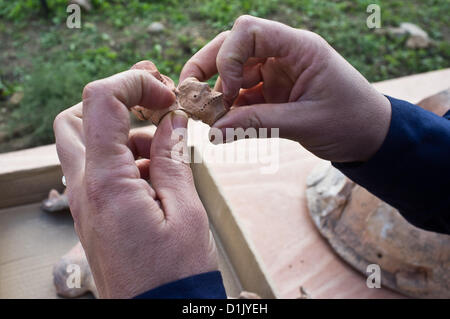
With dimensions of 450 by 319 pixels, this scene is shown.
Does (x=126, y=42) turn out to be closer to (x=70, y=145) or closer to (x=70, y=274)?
(x=70, y=274)

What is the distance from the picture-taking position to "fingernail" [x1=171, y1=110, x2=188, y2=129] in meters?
0.98

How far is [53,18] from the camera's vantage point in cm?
317

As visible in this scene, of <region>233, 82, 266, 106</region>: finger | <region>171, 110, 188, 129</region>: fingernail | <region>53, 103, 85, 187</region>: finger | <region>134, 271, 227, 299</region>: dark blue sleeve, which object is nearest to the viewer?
<region>134, 271, 227, 299</region>: dark blue sleeve

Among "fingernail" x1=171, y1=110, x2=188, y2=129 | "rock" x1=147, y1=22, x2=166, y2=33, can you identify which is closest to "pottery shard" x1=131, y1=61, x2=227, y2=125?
"fingernail" x1=171, y1=110, x2=188, y2=129

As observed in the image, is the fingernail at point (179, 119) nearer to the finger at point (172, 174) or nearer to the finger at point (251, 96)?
the finger at point (172, 174)

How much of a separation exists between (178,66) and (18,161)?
1.39 meters

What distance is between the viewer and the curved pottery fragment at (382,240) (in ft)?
4.74

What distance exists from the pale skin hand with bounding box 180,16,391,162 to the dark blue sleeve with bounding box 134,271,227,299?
384 millimetres

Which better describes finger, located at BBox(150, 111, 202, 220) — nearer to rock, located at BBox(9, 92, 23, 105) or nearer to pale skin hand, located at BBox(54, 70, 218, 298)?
pale skin hand, located at BBox(54, 70, 218, 298)

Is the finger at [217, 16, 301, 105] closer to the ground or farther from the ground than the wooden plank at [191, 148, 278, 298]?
farther from the ground

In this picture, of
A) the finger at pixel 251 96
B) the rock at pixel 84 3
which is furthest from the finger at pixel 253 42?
the rock at pixel 84 3

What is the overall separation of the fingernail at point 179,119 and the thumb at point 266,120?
79 mm
